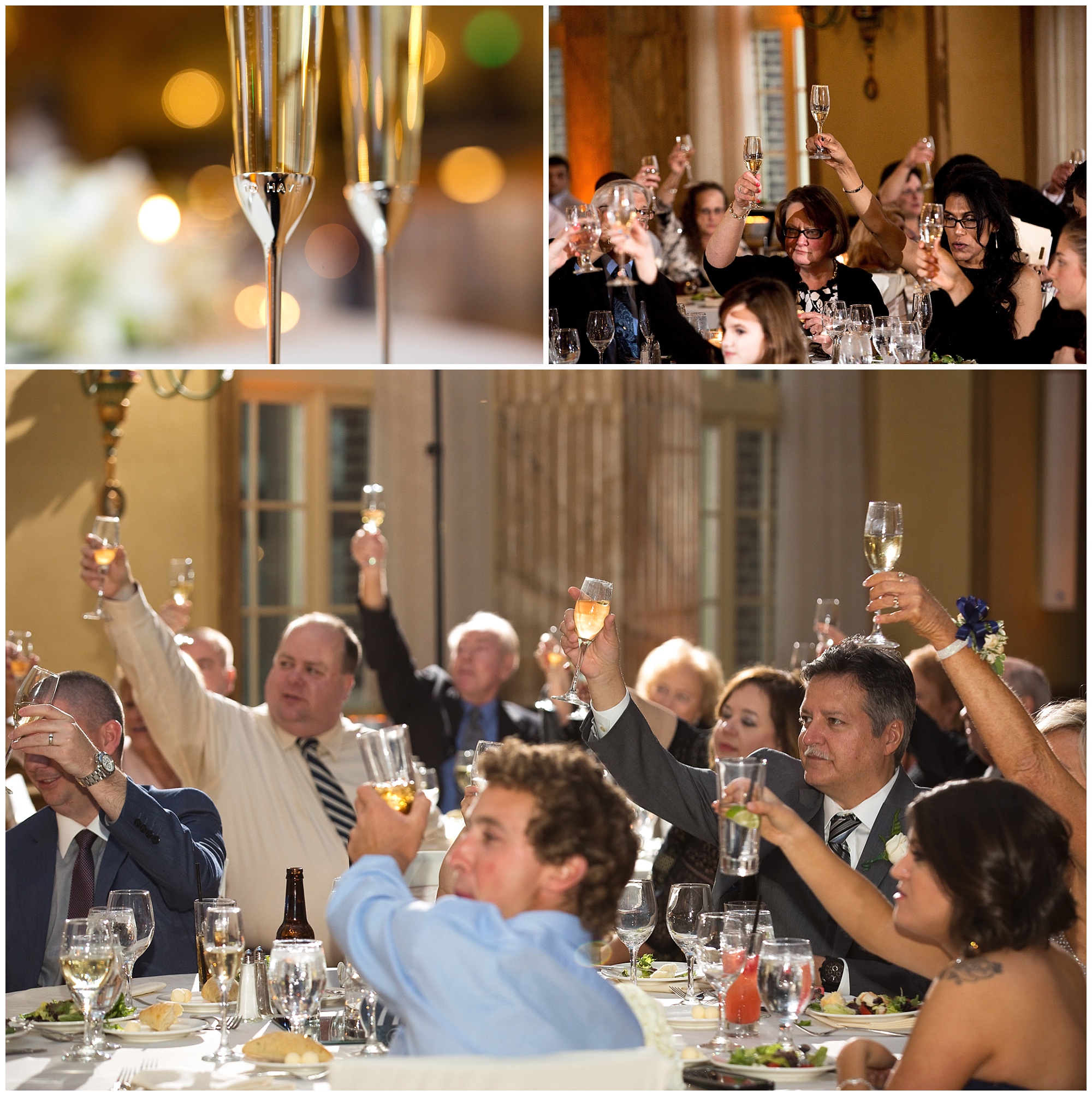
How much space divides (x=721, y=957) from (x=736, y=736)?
1210 millimetres

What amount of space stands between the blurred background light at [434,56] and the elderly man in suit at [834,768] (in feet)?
4.02

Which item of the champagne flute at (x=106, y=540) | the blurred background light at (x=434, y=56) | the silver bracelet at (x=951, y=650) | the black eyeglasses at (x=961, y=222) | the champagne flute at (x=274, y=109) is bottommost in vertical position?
the silver bracelet at (x=951, y=650)

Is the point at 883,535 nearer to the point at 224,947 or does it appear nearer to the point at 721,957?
the point at 721,957

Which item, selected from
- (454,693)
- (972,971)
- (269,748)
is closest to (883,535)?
(972,971)

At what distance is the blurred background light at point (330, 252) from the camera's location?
1.66 m

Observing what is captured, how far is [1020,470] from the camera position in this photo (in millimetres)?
9484

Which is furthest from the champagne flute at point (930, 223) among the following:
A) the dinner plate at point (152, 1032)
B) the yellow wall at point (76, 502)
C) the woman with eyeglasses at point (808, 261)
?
the yellow wall at point (76, 502)

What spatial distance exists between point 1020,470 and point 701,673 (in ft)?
18.4

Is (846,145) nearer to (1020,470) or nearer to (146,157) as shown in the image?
(146,157)

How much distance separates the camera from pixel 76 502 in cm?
561

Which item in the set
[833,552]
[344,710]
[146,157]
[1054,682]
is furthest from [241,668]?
[1054,682]

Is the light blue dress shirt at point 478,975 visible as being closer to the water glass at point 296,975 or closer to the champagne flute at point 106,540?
the water glass at point 296,975

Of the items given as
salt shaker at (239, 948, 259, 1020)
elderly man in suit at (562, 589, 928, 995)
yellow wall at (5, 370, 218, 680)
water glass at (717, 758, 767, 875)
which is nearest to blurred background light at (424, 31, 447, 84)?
water glass at (717, 758, 767, 875)

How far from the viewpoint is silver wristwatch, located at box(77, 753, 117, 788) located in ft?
8.42
